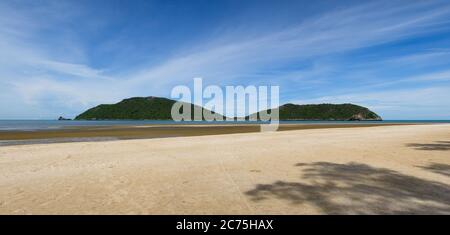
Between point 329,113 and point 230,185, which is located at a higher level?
point 329,113

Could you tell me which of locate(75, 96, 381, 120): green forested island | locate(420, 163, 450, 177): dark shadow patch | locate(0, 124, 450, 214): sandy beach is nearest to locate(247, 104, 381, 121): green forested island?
locate(75, 96, 381, 120): green forested island

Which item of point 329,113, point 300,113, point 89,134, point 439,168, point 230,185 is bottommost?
point 230,185

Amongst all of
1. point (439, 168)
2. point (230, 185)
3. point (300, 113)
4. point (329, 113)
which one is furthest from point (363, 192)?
point (329, 113)

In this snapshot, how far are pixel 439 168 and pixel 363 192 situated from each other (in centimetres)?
426

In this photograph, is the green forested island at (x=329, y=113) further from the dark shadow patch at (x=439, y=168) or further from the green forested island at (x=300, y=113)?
the dark shadow patch at (x=439, y=168)

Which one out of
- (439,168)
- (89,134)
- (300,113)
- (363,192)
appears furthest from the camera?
(300,113)

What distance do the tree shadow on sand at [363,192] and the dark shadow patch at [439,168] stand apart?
124 centimetres

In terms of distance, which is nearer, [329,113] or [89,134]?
[89,134]

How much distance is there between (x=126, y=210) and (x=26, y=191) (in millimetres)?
3141

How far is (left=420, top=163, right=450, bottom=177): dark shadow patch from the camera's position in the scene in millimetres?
8078

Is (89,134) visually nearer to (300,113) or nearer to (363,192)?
(363,192)

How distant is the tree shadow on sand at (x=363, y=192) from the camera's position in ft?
17.0

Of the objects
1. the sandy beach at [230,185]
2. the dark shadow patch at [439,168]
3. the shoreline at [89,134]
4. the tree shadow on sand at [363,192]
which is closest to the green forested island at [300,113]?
the shoreline at [89,134]

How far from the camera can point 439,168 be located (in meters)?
8.65
